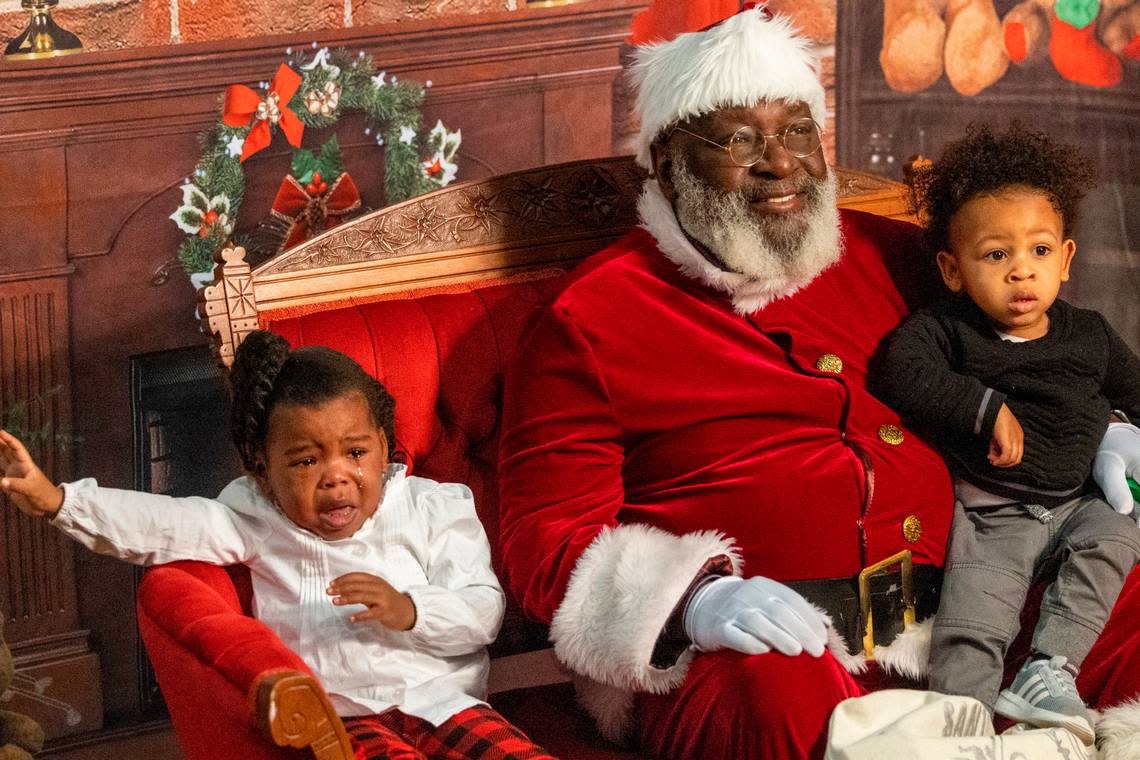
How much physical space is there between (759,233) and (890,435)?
1.53 ft

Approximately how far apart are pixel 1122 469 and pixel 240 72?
98.8 inches

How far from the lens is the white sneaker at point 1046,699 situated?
213 cm

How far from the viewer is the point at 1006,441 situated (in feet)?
7.80

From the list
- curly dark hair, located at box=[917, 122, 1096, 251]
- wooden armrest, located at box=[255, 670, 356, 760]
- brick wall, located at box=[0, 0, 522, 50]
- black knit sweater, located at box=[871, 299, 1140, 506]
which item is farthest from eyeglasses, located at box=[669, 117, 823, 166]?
brick wall, located at box=[0, 0, 522, 50]

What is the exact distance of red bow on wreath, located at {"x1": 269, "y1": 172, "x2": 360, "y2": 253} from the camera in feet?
11.9

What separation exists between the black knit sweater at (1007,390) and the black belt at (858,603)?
0.29 meters

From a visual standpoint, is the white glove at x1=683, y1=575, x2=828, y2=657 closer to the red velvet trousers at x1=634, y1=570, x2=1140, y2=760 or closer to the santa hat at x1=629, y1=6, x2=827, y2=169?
the red velvet trousers at x1=634, y1=570, x2=1140, y2=760

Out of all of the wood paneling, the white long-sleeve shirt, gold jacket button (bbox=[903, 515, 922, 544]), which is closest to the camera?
the white long-sleeve shirt

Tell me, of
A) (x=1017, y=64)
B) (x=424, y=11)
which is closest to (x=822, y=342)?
(x=424, y=11)

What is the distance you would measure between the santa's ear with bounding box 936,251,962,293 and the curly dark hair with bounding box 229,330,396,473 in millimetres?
1144

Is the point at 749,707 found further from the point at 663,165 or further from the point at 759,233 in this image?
the point at 663,165

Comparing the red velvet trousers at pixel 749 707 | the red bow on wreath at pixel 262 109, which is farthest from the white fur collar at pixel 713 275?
the red bow on wreath at pixel 262 109

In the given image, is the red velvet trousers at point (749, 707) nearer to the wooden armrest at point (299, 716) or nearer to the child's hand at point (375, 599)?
the child's hand at point (375, 599)

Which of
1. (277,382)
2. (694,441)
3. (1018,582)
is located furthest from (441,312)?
(1018,582)
